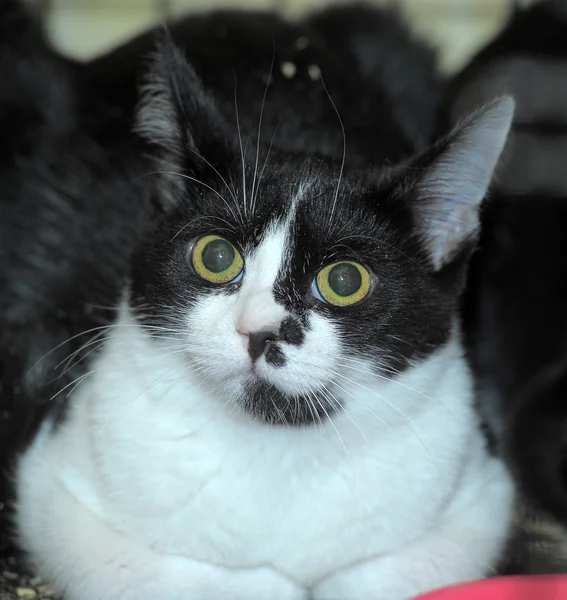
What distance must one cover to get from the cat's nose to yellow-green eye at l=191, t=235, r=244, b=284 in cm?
14

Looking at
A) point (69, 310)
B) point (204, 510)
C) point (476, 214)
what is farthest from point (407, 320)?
point (69, 310)

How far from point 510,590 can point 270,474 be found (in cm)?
42

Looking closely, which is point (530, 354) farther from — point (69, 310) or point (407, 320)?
point (69, 310)

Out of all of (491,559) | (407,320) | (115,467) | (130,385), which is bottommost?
(115,467)

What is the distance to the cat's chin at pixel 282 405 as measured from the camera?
4.49ft

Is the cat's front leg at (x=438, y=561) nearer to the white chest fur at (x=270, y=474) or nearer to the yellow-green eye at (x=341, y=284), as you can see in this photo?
the white chest fur at (x=270, y=474)

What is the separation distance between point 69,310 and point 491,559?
3.25 feet

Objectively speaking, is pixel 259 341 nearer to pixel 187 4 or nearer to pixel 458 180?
pixel 458 180

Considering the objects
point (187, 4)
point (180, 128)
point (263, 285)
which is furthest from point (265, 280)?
point (187, 4)

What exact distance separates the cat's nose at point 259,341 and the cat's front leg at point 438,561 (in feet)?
1.57

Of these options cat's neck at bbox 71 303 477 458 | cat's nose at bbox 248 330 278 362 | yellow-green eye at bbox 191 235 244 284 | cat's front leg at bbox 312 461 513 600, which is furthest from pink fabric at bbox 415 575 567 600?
yellow-green eye at bbox 191 235 244 284

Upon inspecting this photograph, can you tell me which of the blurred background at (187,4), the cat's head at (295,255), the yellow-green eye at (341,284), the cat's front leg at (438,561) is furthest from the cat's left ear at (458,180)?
the blurred background at (187,4)

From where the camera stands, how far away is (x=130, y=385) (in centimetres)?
156

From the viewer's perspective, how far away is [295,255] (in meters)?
1.38
